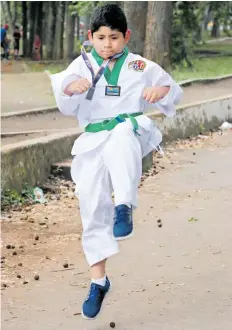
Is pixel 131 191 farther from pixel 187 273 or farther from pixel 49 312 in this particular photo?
pixel 187 273

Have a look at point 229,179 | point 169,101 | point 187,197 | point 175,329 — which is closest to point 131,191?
point 169,101

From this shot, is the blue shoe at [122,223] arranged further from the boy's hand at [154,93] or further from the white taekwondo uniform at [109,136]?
the boy's hand at [154,93]

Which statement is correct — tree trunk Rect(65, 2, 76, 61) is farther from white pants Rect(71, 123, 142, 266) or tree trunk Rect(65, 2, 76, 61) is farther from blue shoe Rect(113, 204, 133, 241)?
blue shoe Rect(113, 204, 133, 241)

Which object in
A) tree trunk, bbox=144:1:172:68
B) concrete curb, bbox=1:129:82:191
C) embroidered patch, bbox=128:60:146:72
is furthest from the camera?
tree trunk, bbox=144:1:172:68

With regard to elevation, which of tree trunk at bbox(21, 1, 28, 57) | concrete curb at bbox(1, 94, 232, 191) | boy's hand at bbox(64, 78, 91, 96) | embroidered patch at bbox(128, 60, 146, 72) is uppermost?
embroidered patch at bbox(128, 60, 146, 72)

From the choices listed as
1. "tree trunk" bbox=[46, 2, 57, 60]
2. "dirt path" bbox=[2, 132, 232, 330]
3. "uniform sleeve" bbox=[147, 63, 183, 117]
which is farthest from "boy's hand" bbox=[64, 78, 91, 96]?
"tree trunk" bbox=[46, 2, 57, 60]

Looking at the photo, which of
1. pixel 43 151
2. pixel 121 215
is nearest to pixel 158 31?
pixel 43 151

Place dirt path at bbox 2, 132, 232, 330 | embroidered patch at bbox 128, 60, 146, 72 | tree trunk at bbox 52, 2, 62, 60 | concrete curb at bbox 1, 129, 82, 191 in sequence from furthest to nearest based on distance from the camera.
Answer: tree trunk at bbox 52, 2, 62, 60, concrete curb at bbox 1, 129, 82, 191, dirt path at bbox 2, 132, 232, 330, embroidered patch at bbox 128, 60, 146, 72

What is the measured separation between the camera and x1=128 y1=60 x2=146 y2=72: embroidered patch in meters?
4.78

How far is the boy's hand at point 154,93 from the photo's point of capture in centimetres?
471

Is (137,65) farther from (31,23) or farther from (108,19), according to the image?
(31,23)

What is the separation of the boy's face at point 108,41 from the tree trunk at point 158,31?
42.2ft

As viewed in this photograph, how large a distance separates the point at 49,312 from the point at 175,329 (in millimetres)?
1128

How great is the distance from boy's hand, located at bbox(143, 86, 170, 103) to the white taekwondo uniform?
0.05m
